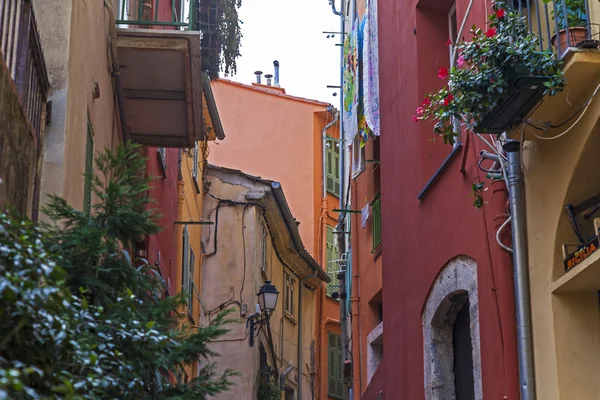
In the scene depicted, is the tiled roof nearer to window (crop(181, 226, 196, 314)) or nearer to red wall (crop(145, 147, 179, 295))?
window (crop(181, 226, 196, 314))

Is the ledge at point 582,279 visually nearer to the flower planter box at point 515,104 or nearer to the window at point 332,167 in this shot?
the flower planter box at point 515,104

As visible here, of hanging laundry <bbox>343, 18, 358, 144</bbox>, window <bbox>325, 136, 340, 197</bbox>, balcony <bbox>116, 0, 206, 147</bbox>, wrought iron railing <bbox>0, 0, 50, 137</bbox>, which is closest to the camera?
wrought iron railing <bbox>0, 0, 50, 137</bbox>

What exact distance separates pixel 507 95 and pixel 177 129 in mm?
6289

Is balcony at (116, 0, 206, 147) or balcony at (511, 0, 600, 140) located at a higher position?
balcony at (116, 0, 206, 147)

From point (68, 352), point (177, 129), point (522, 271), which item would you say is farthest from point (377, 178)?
point (68, 352)

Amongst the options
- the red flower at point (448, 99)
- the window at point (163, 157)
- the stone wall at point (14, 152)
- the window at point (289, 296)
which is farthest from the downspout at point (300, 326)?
the stone wall at point (14, 152)

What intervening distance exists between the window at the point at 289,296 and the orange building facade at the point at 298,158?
2.15 metres

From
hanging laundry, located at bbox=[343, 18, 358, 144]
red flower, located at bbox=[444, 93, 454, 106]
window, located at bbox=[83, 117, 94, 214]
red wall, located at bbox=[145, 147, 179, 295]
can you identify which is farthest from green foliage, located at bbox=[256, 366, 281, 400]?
red flower, located at bbox=[444, 93, 454, 106]

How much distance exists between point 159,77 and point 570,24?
17.6 ft

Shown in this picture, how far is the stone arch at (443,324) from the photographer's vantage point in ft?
31.7

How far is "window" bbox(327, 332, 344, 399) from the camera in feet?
101

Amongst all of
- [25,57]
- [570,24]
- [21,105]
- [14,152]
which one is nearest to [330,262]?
[570,24]

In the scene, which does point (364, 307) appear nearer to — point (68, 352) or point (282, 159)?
point (68, 352)

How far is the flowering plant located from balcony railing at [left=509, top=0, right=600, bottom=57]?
0.11 meters
